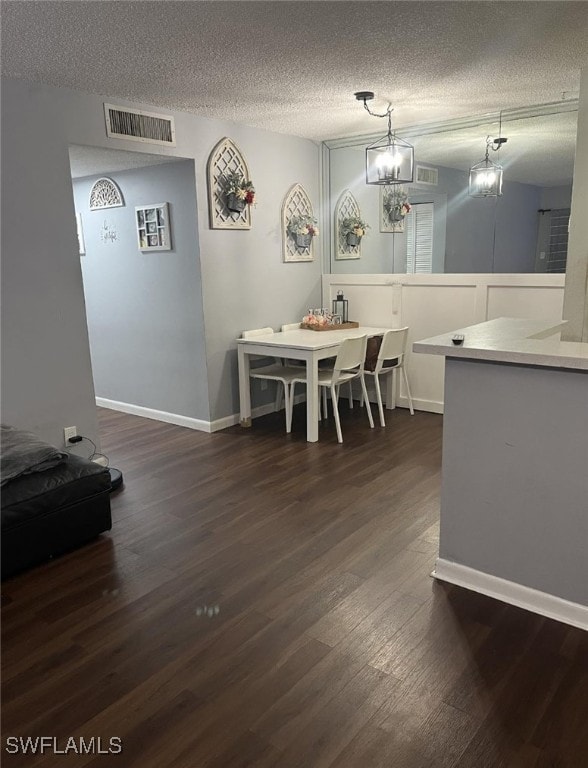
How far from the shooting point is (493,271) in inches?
177

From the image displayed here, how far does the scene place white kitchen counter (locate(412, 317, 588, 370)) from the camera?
198cm

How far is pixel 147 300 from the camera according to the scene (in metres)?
4.79

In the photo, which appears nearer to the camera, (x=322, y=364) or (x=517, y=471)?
(x=517, y=471)

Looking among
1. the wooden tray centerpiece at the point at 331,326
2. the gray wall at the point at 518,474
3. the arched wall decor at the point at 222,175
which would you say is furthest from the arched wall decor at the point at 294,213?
the gray wall at the point at 518,474

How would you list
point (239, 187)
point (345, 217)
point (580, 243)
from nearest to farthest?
1. point (580, 243)
2. point (239, 187)
3. point (345, 217)

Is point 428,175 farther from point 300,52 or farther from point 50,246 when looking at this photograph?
point 50,246

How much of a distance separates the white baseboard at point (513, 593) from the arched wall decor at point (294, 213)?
10.8 ft

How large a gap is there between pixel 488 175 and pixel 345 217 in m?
1.38

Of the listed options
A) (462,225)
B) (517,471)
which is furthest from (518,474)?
(462,225)

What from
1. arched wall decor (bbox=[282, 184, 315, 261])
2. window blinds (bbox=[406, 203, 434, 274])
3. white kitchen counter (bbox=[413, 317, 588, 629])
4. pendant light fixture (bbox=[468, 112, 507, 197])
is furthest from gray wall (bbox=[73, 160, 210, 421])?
white kitchen counter (bbox=[413, 317, 588, 629])

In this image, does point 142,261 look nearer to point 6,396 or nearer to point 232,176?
point 232,176

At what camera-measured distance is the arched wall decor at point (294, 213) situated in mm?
4965

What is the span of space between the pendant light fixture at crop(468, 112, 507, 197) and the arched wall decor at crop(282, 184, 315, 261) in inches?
57.9

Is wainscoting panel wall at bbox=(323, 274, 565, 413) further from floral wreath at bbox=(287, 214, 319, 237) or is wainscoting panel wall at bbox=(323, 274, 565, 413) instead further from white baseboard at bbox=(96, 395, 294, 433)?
white baseboard at bbox=(96, 395, 294, 433)
